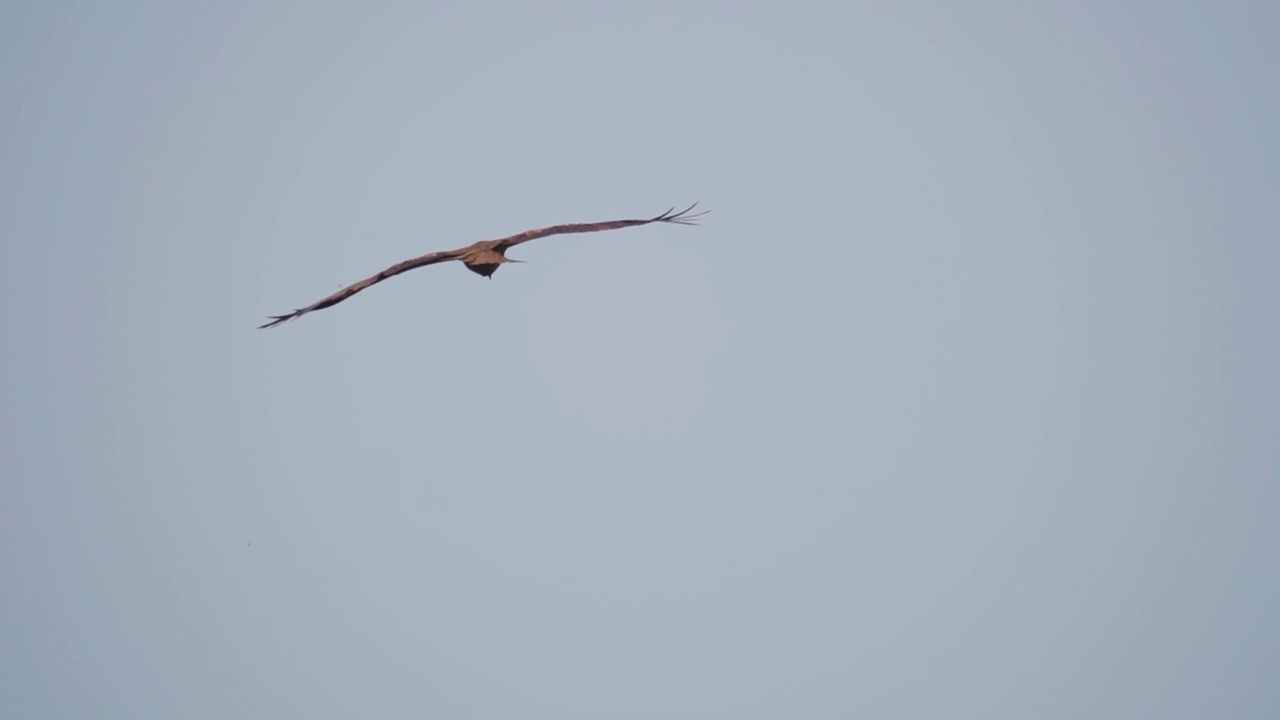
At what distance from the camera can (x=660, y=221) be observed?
869 inches

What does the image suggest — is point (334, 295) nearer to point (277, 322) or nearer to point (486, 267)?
point (277, 322)

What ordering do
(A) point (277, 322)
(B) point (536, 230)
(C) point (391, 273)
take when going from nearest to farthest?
(A) point (277, 322) < (C) point (391, 273) < (B) point (536, 230)

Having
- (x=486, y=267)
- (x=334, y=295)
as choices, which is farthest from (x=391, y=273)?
(x=486, y=267)

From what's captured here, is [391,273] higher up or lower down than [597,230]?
lower down

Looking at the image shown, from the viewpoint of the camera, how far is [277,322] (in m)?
18.8

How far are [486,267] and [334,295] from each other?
11.5ft

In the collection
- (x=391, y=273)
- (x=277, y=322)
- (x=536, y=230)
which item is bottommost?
(x=277, y=322)

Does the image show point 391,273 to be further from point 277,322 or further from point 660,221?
point 660,221

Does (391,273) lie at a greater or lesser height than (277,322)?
greater

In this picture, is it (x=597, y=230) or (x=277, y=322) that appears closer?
(x=277, y=322)

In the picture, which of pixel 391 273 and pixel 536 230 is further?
pixel 536 230

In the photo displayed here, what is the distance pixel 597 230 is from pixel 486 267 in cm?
213

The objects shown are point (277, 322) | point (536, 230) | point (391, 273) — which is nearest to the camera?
point (277, 322)

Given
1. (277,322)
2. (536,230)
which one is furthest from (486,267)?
(277,322)
